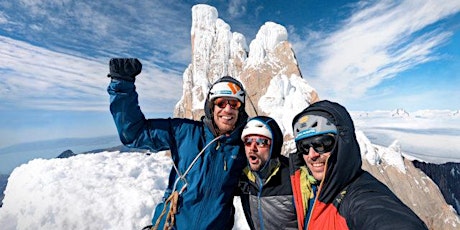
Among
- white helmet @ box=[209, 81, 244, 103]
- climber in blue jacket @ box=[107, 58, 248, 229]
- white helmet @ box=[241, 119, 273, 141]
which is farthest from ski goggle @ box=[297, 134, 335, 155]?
white helmet @ box=[209, 81, 244, 103]

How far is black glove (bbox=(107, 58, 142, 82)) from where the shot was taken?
3.00 metres

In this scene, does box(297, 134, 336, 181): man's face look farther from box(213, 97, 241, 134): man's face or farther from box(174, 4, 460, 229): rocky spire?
box(174, 4, 460, 229): rocky spire

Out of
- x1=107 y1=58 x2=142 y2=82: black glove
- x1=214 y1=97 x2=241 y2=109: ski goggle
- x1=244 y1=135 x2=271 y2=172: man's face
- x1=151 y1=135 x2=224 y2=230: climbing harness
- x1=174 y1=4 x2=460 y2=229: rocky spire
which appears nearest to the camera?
x1=107 y1=58 x2=142 y2=82: black glove

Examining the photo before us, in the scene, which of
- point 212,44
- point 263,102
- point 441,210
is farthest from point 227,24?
point 441,210

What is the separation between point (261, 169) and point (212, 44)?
54.0 meters

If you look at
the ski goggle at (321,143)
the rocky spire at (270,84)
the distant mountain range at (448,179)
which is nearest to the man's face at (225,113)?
the ski goggle at (321,143)

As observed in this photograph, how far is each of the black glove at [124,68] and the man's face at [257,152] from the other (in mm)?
1643

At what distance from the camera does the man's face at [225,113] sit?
3334mm

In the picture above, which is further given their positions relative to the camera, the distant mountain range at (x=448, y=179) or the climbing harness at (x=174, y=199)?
the distant mountain range at (x=448, y=179)

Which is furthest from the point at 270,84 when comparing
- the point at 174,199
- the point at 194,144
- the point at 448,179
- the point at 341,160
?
the point at 448,179

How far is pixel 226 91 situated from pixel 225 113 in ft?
0.97

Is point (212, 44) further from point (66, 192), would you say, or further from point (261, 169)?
point (261, 169)

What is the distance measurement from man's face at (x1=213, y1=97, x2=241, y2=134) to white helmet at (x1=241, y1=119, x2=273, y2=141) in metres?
0.19

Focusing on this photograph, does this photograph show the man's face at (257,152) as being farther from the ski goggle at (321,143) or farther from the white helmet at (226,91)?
the ski goggle at (321,143)
